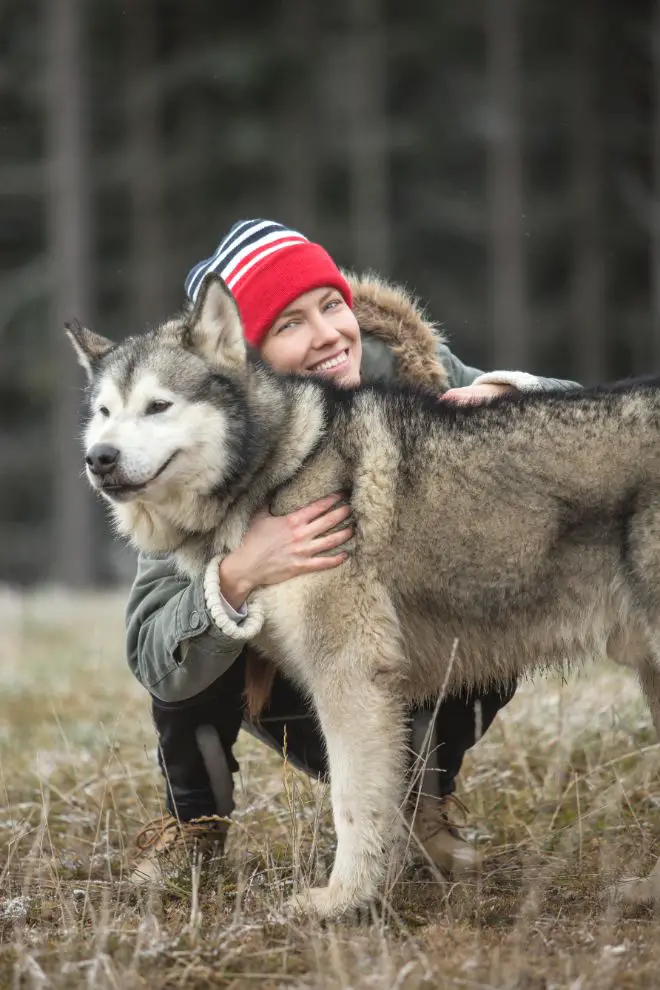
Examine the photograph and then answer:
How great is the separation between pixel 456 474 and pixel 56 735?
2792mm

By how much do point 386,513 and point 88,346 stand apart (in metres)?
1.05

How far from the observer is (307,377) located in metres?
3.48

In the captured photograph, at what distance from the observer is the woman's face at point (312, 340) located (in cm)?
382

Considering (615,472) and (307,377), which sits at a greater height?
(307,377)

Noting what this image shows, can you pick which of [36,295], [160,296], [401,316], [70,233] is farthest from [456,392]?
[160,296]

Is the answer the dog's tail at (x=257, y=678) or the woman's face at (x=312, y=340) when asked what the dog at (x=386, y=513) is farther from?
the woman's face at (x=312, y=340)

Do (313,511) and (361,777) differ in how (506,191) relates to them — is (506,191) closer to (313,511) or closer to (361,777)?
(313,511)

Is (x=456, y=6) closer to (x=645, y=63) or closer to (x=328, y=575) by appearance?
(x=645, y=63)

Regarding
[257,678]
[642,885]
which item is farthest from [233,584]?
[642,885]

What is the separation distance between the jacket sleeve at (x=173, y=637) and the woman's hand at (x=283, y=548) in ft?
0.36

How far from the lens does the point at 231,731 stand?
12.5ft

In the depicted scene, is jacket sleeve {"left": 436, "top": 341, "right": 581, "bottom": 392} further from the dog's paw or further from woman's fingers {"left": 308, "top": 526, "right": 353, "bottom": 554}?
the dog's paw

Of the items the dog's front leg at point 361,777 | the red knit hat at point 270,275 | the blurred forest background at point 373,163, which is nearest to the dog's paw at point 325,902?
the dog's front leg at point 361,777

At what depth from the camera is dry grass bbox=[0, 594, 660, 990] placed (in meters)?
2.58
